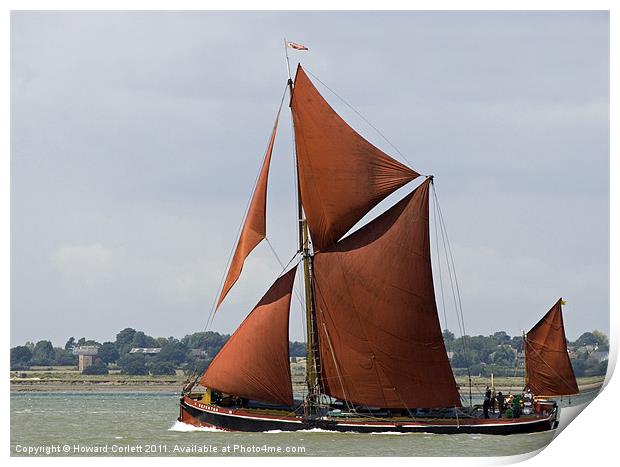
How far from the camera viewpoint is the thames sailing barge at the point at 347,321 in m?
23.6

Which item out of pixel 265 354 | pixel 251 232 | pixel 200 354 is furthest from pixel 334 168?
pixel 200 354

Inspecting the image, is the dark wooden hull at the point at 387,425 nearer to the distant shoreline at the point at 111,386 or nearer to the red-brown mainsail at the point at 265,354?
the red-brown mainsail at the point at 265,354

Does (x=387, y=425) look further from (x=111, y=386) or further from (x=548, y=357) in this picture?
(x=111, y=386)

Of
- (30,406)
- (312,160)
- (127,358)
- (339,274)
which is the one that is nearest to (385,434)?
(339,274)

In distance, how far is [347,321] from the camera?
2416cm

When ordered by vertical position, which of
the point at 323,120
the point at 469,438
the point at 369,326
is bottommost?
the point at 469,438

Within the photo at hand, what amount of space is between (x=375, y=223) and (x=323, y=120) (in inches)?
84.4

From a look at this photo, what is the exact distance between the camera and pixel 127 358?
44.2 metres

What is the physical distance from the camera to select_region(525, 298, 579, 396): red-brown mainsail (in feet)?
77.5

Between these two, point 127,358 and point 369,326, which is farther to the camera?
point 127,358

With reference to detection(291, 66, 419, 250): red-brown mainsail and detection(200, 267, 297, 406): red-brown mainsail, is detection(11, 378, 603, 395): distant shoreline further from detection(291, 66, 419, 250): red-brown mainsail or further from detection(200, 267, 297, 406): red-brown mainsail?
detection(291, 66, 419, 250): red-brown mainsail

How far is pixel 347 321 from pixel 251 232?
244 centimetres
